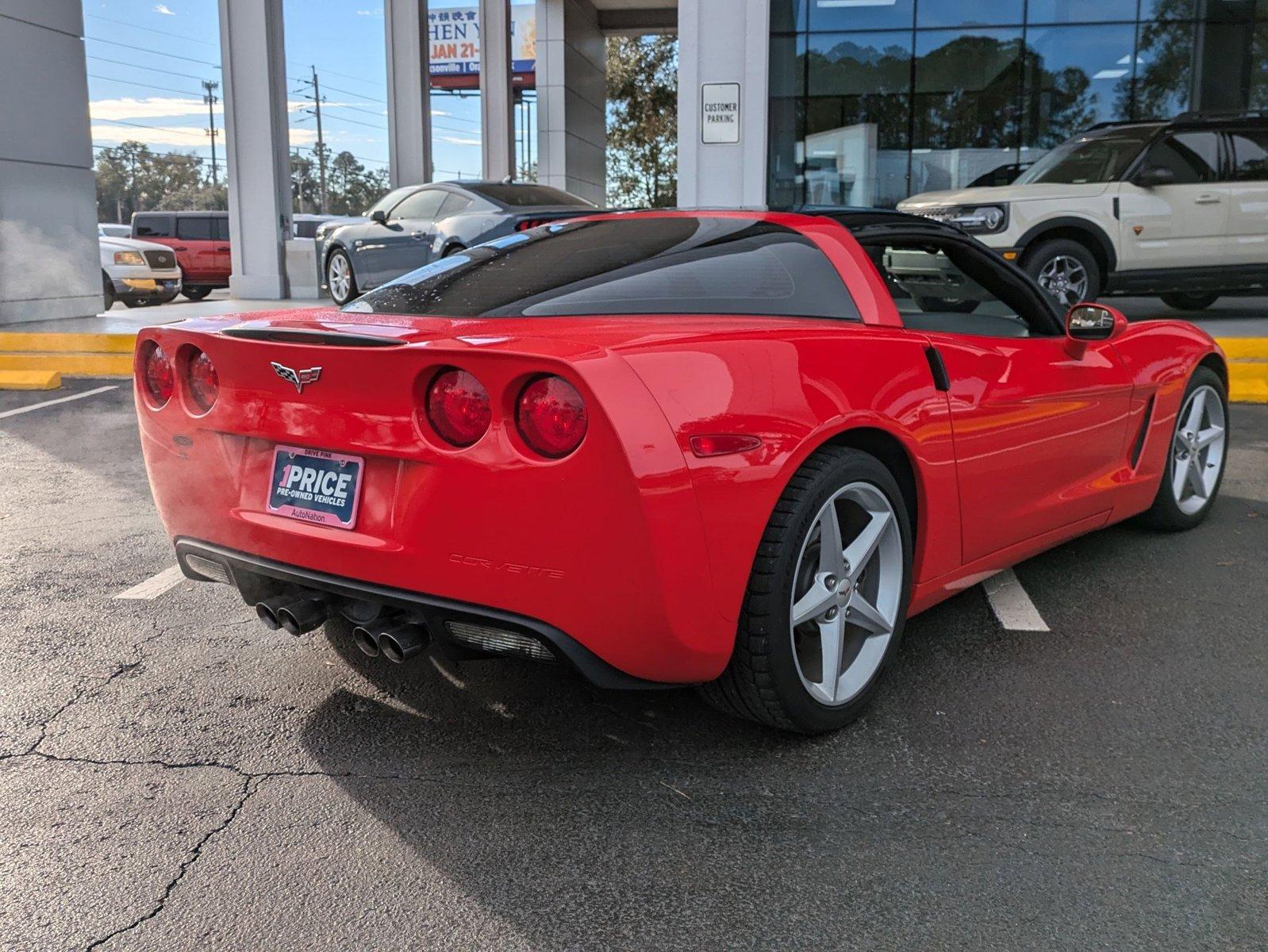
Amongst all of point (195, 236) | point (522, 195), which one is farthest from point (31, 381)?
point (195, 236)

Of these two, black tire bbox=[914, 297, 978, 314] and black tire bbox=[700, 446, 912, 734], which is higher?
black tire bbox=[914, 297, 978, 314]

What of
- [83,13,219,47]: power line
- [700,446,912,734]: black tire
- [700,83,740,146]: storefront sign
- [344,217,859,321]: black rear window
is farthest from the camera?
[83,13,219,47]: power line

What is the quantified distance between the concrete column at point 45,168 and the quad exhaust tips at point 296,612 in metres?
11.3

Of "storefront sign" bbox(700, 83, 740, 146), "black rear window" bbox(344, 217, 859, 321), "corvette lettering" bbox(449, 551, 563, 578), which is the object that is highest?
"storefront sign" bbox(700, 83, 740, 146)

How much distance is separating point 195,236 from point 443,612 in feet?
78.0

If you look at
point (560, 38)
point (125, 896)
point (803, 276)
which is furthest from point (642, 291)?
point (560, 38)

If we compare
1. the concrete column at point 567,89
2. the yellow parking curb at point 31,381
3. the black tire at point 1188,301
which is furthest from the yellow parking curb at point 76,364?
the concrete column at point 567,89

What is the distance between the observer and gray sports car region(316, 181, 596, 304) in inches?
474

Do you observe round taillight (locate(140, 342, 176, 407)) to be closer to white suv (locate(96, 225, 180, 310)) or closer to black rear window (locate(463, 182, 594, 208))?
black rear window (locate(463, 182, 594, 208))

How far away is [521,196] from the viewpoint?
12727 millimetres

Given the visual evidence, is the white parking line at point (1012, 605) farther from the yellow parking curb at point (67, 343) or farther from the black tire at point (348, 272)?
the black tire at point (348, 272)

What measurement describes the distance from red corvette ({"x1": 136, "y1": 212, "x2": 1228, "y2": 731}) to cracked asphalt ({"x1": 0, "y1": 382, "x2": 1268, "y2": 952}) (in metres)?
0.29

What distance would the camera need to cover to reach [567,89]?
26812mm

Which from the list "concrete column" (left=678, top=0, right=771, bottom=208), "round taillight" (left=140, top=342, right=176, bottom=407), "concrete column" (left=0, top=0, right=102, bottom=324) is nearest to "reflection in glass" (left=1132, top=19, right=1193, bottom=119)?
"concrete column" (left=678, top=0, right=771, bottom=208)
